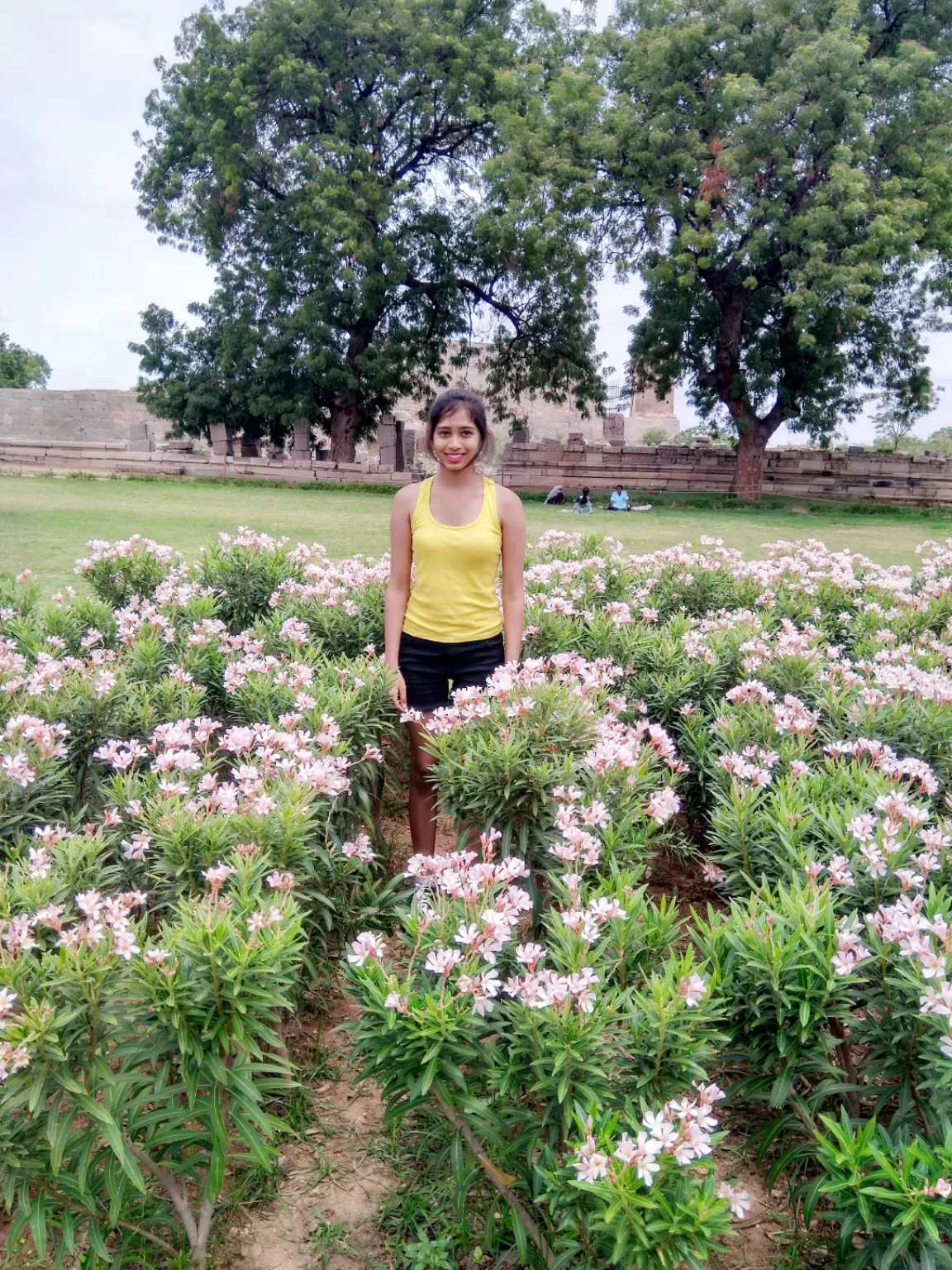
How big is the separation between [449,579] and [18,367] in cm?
5661

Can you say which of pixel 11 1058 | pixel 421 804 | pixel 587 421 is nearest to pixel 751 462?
pixel 587 421

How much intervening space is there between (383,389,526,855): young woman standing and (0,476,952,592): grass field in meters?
5.15

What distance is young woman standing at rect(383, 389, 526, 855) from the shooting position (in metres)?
3.53

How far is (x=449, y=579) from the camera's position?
3.60m

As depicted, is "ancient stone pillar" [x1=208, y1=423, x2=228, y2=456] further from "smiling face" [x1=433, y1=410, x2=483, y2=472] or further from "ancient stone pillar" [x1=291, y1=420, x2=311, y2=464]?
"smiling face" [x1=433, y1=410, x2=483, y2=472]

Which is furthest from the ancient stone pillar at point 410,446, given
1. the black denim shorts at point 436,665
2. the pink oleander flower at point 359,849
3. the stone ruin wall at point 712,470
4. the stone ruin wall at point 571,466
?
the pink oleander flower at point 359,849

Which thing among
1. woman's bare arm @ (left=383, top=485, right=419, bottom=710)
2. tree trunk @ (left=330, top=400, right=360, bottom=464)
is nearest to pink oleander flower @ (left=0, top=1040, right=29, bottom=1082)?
woman's bare arm @ (left=383, top=485, right=419, bottom=710)

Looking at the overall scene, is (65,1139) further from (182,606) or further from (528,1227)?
(182,606)

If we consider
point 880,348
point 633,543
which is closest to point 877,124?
point 880,348

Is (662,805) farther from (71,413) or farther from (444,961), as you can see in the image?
(71,413)

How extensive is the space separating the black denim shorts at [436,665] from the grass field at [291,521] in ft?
16.9

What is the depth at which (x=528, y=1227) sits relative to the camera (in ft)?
6.28

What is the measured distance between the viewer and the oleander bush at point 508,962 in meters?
1.70

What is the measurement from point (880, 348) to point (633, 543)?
1384cm
